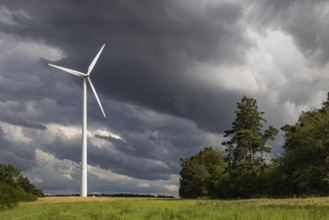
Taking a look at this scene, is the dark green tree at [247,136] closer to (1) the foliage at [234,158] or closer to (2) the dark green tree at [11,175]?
(1) the foliage at [234,158]

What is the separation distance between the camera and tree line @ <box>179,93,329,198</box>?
71.9 metres

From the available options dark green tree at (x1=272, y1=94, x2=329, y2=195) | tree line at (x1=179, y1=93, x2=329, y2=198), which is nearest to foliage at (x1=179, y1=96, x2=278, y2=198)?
tree line at (x1=179, y1=93, x2=329, y2=198)

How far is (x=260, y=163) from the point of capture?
4633 inches

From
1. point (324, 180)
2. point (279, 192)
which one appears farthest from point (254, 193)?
point (324, 180)

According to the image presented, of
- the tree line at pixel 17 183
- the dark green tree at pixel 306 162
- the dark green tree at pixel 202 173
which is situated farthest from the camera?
the dark green tree at pixel 202 173

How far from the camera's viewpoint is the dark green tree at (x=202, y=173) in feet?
353

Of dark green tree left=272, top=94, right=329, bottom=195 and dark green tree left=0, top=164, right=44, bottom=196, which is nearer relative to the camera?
dark green tree left=272, top=94, right=329, bottom=195

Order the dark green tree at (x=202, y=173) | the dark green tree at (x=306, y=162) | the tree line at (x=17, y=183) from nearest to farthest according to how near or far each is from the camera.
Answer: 1. the dark green tree at (x=306, y=162)
2. the tree line at (x=17, y=183)
3. the dark green tree at (x=202, y=173)

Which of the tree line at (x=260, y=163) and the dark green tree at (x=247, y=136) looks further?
the dark green tree at (x=247, y=136)

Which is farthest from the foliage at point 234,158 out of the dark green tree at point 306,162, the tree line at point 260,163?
the dark green tree at point 306,162

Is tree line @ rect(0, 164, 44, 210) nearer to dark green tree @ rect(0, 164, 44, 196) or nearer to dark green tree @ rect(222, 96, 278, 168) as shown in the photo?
dark green tree @ rect(0, 164, 44, 196)

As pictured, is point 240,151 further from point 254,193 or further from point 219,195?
point 254,193

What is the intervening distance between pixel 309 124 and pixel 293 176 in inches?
356

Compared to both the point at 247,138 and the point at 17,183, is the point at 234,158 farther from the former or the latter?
the point at 17,183
